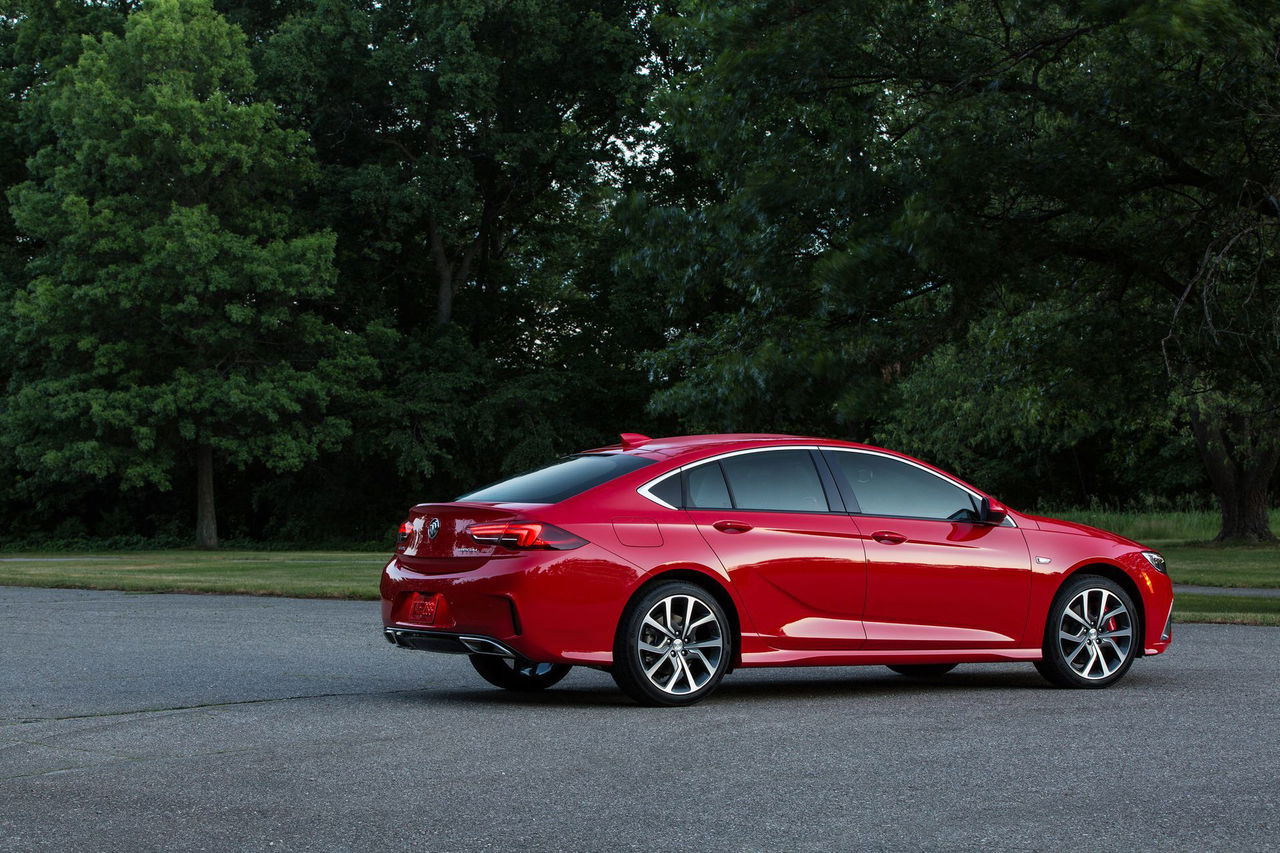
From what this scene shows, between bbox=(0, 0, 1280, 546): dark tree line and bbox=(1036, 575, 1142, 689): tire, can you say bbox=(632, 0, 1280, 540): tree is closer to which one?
bbox=(0, 0, 1280, 546): dark tree line

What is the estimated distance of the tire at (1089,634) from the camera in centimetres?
977

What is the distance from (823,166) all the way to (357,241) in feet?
101

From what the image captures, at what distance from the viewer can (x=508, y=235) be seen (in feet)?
171

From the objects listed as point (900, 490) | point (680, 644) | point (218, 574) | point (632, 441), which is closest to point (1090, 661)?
point (900, 490)

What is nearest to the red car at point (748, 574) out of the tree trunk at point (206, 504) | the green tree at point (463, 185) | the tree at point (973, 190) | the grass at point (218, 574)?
the tree at point (973, 190)

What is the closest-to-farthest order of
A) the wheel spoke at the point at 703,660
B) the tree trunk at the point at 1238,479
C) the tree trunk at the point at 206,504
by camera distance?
the wheel spoke at the point at 703,660 < the tree trunk at the point at 1238,479 < the tree trunk at the point at 206,504

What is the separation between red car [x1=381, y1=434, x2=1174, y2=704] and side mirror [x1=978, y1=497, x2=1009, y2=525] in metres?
0.02

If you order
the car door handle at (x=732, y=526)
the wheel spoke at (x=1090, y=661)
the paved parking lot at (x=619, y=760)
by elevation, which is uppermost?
the car door handle at (x=732, y=526)

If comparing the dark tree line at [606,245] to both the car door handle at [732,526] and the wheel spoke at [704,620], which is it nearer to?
the car door handle at [732,526]

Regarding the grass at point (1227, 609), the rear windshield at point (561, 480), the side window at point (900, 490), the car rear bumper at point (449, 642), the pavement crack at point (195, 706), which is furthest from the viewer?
the grass at point (1227, 609)

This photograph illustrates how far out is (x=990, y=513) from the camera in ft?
31.8

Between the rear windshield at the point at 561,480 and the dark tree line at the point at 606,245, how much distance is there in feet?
24.0

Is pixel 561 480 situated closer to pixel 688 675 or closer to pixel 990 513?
pixel 688 675

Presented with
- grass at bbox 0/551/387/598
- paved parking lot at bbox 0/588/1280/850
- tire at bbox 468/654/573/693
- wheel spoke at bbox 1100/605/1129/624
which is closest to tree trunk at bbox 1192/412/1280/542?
grass at bbox 0/551/387/598
